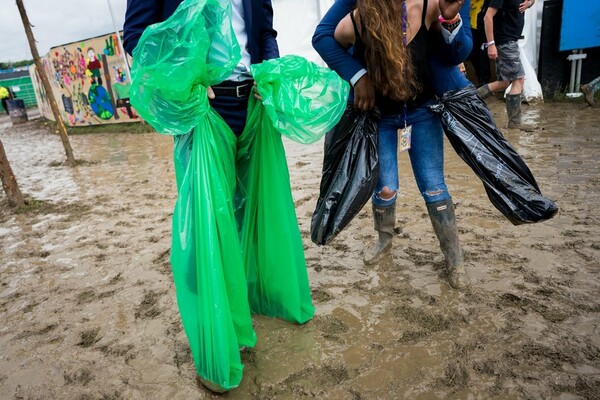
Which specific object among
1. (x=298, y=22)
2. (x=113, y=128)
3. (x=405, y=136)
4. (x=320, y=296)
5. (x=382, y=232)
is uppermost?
(x=298, y=22)

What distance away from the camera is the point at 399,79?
5.78 feet

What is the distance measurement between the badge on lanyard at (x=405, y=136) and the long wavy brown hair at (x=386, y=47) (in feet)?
0.72

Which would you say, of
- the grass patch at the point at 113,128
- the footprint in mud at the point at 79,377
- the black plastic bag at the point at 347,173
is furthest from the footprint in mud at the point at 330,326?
the grass patch at the point at 113,128

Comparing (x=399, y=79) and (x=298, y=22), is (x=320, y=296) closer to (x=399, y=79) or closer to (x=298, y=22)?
(x=399, y=79)

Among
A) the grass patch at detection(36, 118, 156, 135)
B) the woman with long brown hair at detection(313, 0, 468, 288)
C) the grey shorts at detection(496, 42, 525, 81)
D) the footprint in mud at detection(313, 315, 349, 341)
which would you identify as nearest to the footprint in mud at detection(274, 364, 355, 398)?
the footprint in mud at detection(313, 315, 349, 341)

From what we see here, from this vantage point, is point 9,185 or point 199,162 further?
point 9,185

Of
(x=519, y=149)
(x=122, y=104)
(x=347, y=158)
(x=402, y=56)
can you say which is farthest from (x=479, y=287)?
(x=122, y=104)

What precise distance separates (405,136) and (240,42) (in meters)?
0.88

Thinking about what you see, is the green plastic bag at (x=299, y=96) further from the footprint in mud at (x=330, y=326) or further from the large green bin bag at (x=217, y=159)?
the footprint in mud at (x=330, y=326)

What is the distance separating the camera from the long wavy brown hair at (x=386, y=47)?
166cm

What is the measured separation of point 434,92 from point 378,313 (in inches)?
42.3

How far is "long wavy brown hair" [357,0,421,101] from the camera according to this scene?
1660 millimetres

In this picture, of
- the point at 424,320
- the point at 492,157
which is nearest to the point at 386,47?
the point at 492,157

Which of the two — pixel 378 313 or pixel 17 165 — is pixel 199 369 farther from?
pixel 17 165
